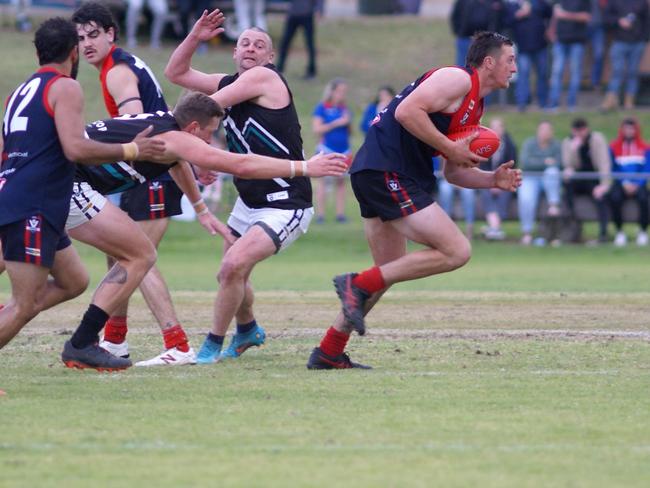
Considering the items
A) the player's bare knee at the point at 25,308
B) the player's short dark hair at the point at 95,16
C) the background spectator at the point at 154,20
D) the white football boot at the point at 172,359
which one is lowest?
the background spectator at the point at 154,20

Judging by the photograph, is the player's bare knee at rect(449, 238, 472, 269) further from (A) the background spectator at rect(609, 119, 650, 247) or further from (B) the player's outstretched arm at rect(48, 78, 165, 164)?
(A) the background spectator at rect(609, 119, 650, 247)

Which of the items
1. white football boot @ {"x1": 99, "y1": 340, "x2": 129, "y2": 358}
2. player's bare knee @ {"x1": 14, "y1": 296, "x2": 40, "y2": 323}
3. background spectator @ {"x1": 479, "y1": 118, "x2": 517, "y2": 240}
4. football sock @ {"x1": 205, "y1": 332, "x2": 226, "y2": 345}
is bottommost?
background spectator @ {"x1": 479, "y1": 118, "x2": 517, "y2": 240}

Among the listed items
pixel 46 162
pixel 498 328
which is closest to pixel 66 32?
pixel 46 162

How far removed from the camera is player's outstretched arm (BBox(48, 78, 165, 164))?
7.66 m

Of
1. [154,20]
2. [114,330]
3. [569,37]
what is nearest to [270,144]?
[114,330]

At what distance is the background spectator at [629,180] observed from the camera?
19938mm

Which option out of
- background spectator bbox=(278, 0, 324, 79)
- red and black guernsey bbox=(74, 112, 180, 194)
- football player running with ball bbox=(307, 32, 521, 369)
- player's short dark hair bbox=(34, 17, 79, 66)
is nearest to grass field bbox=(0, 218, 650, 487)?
football player running with ball bbox=(307, 32, 521, 369)

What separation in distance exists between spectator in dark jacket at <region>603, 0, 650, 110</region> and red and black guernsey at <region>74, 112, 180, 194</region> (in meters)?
17.6

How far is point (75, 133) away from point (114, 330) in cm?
222

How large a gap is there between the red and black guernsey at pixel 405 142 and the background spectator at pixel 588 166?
11457 millimetres

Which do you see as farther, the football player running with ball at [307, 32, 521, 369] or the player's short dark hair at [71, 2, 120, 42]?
the player's short dark hair at [71, 2, 120, 42]

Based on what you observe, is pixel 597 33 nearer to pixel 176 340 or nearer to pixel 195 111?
pixel 176 340

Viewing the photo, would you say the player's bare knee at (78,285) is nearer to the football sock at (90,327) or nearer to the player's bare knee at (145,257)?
the football sock at (90,327)

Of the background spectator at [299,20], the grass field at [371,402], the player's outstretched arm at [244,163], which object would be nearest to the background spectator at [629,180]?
the grass field at [371,402]
